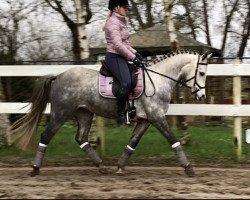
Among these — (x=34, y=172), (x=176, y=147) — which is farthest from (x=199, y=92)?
(x=34, y=172)

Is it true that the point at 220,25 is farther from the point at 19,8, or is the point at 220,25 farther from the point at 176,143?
the point at 176,143

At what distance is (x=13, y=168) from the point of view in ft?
28.3

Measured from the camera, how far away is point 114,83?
7770 mm

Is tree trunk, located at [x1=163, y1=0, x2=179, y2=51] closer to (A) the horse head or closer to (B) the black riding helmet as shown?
(A) the horse head

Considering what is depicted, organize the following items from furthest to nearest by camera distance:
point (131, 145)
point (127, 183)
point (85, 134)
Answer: point (85, 134), point (131, 145), point (127, 183)

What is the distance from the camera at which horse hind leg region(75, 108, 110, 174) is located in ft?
26.7

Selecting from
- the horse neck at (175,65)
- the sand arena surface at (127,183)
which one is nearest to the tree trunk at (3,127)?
the sand arena surface at (127,183)

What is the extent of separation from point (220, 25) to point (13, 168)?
19.0 meters

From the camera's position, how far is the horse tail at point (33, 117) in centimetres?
823

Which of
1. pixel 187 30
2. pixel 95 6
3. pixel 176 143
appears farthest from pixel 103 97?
pixel 187 30

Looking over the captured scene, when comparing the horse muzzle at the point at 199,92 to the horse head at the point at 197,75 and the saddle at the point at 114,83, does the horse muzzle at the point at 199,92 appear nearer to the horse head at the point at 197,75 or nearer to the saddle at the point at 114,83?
the horse head at the point at 197,75

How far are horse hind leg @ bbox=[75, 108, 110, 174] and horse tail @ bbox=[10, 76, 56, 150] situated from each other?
658 mm

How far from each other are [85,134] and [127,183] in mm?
1581

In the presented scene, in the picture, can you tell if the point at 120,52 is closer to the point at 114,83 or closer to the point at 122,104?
the point at 114,83
